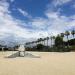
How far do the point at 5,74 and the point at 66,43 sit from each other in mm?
86600

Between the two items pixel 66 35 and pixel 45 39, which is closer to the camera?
pixel 66 35

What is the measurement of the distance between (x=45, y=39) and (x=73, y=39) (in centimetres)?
1432

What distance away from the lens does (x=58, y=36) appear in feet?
299

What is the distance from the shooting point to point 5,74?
1081 cm

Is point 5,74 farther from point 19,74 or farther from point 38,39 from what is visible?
point 38,39

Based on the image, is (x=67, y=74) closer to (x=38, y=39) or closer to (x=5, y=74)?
(x=5, y=74)

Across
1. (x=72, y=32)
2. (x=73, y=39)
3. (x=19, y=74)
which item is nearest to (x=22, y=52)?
(x=19, y=74)

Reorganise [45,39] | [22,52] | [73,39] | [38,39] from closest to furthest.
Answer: [22,52] < [73,39] < [45,39] < [38,39]

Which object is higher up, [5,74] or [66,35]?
[66,35]

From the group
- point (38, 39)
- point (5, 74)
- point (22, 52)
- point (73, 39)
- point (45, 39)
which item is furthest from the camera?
point (38, 39)

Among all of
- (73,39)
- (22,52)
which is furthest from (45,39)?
(22,52)

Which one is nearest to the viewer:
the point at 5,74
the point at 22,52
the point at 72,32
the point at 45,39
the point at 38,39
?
the point at 5,74

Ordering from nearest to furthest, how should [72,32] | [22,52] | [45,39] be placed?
[22,52] → [72,32] → [45,39]

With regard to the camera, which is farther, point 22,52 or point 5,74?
point 22,52
